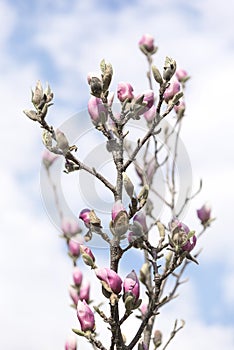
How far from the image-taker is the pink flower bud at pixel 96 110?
1961 mm

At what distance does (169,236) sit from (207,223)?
78.3 inches

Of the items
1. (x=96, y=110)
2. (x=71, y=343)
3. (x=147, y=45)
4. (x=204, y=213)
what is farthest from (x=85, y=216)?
(x=147, y=45)

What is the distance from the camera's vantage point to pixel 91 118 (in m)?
1.97

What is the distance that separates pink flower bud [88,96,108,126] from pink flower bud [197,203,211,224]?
2096mm

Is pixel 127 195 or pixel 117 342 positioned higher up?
pixel 127 195

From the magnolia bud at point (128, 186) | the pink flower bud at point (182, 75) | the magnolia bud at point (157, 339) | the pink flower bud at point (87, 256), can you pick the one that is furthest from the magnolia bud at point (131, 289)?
the pink flower bud at point (182, 75)

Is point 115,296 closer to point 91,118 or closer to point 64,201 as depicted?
point 64,201

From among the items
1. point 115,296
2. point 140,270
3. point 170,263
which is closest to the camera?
point 115,296

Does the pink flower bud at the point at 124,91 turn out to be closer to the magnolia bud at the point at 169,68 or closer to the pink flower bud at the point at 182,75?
the magnolia bud at the point at 169,68

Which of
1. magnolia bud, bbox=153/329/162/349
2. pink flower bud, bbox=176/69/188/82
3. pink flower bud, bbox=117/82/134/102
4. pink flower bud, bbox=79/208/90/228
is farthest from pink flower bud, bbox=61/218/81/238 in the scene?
pink flower bud, bbox=176/69/188/82

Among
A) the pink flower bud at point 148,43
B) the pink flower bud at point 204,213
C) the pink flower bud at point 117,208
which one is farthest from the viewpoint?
the pink flower bud at point 148,43

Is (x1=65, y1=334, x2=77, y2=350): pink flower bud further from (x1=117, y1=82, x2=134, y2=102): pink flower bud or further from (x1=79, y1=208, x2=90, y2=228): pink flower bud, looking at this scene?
(x1=117, y1=82, x2=134, y2=102): pink flower bud

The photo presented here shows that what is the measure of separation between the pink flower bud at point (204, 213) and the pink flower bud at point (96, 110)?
2096mm

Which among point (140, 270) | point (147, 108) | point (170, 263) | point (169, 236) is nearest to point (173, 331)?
point (140, 270)
